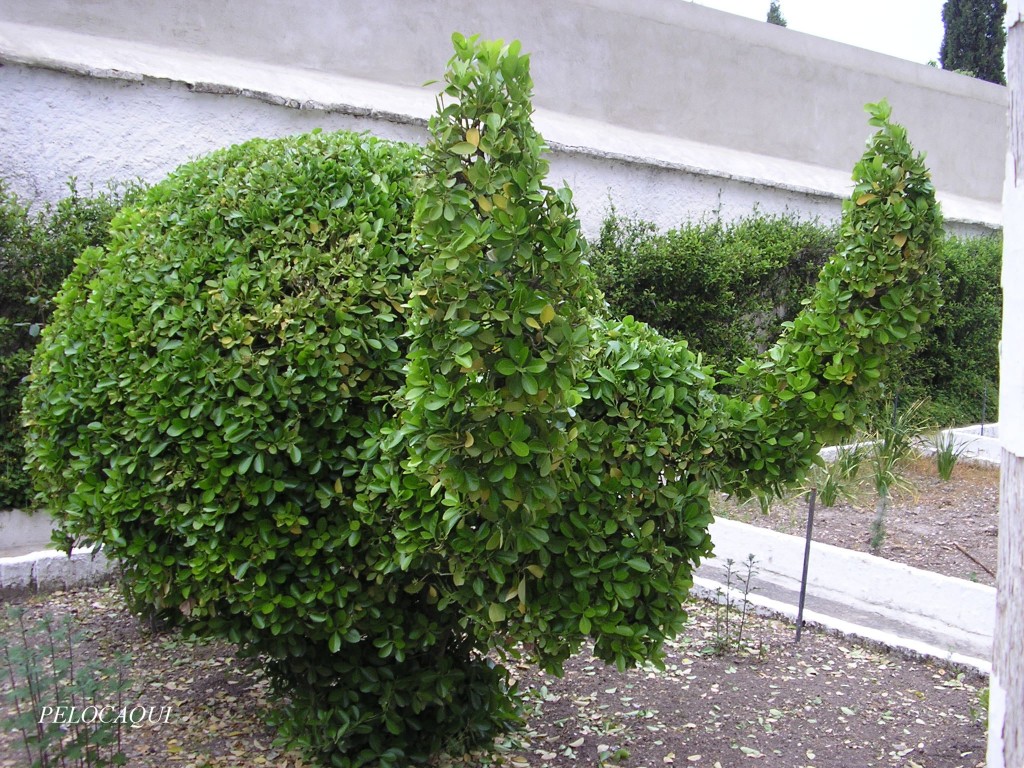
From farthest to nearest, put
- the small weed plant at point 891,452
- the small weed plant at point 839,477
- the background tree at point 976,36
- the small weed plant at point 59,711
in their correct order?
the background tree at point 976,36
the small weed plant at point 891,452
the small weed plant at point 839,477
the small weed plant at point 59,711

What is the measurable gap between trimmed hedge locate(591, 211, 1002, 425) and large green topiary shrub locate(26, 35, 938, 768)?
14.8 feet

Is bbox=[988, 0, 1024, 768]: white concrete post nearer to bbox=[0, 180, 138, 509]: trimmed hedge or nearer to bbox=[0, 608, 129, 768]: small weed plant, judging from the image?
bbox=[0, 608, 129, 768]: small weed plant

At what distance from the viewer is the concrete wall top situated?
766cm

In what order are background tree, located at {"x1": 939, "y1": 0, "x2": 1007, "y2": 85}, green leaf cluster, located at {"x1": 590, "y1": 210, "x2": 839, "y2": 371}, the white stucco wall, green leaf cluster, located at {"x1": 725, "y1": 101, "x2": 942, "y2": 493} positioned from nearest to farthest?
green leaf cluster, located at {"x1": 725, "y1": 101, "x2": 942, "y2": 493} → the white stucco wall → green leaf cluster, located at {"x1": 590, "y1": 210, "x2": 839, "y2": 371} → background tree, located at {"x1": 939, "y1": 0, "x2": 1007, "y2": 85}

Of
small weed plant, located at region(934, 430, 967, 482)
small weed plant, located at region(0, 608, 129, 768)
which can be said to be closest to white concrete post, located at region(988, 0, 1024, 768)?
small weed plant, located at region(0, 608, 129, 768)

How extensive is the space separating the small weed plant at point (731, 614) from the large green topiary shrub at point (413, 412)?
1.68m

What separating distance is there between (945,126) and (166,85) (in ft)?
41.9

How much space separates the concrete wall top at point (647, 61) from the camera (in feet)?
25.1

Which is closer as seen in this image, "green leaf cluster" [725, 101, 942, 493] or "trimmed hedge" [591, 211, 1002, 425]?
"green leaf cluster" [725, 101, 942, 493]

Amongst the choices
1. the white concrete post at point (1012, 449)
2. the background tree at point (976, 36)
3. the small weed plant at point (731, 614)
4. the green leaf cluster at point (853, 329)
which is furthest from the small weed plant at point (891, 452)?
the background tree at point (976, 36)

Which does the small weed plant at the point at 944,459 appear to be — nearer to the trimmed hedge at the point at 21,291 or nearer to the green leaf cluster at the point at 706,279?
the green leaf cluster at the point at 706,279

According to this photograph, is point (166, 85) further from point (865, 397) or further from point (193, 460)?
point (865, 397)

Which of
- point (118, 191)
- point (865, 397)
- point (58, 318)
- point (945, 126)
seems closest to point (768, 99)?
point (945, 126)

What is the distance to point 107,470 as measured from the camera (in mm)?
3127
